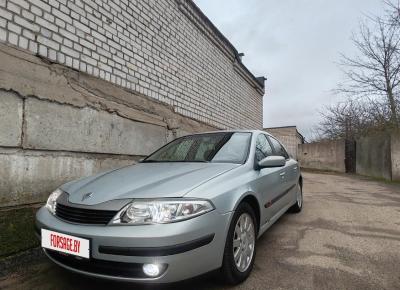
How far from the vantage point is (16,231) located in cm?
287

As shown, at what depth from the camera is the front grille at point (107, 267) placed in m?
1.87

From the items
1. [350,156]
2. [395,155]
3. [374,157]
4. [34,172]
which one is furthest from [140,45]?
[350,156]

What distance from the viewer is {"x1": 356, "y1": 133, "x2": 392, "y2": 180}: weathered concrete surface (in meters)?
10.2

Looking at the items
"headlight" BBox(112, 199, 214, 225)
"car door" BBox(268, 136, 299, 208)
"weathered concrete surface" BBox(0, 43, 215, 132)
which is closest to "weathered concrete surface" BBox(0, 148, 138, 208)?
"weathered concrete surface" BBox(0, 43, 215, 132)

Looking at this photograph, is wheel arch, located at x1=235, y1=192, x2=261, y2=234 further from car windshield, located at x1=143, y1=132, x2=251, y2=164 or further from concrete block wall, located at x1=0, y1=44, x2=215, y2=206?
concrete block wall, located at x1=0, y1=44, x2=215, y2=206

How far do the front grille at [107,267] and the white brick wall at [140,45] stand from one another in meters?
2.44

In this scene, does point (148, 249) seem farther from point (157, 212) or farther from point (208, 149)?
point (208, 149)

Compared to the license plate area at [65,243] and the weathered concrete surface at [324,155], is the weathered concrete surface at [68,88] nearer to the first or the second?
the license plate area at [65,243]

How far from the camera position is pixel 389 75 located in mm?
13125

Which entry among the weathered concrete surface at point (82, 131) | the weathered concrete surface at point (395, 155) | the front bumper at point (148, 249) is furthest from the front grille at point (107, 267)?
the weathered concrete surface at point (395, 155)

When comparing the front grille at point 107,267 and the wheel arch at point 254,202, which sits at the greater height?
the wheel arch at point 254,202

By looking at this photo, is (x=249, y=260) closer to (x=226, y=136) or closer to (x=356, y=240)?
(x=226, y=136)

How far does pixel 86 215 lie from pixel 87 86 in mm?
2552

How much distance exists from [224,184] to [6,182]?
2.21 m
